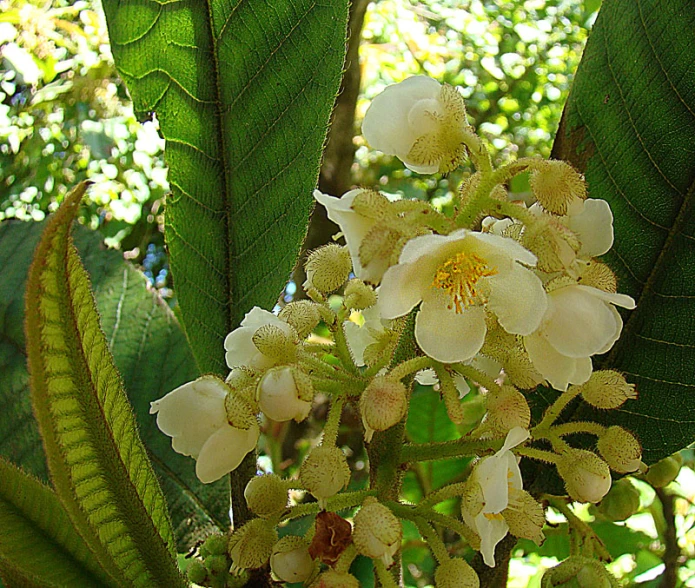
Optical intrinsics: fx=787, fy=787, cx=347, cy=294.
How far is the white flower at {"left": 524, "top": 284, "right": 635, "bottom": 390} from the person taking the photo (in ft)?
2.15

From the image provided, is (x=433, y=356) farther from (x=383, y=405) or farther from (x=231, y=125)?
(x=231, y=125)

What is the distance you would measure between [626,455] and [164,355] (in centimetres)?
69

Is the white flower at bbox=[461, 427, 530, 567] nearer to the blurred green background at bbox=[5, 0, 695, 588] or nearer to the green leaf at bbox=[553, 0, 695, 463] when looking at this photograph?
the green leaf at bbox=[553, 0, 695, 463]

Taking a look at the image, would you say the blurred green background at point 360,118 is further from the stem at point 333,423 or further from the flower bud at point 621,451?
the stem at point 333,423

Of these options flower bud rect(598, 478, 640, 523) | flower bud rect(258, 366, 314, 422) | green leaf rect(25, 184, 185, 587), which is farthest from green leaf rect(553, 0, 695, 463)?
green leaf rect(25, 184, 185, 587)

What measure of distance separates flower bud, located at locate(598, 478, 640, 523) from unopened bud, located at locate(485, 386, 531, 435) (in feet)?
1.47

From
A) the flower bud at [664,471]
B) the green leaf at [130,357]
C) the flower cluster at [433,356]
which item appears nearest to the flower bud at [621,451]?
the flower cluster at [433,356]

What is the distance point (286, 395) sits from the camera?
634 millimetres

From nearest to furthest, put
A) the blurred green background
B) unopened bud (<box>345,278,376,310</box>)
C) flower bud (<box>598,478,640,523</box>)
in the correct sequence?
1. unopened bud (<box>345,278,376,310</box>)
2. flower bud (<box>598,478,640,523</box>)
3. the blurred green background

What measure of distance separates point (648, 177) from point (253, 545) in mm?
570

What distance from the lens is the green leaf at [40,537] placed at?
590 millimetres

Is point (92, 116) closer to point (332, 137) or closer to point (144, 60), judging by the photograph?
point (332, 137)

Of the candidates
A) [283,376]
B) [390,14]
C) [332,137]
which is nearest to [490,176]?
[283,376]

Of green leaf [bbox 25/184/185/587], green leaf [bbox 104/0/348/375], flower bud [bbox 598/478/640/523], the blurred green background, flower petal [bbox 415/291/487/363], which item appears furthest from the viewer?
the blurred green background
